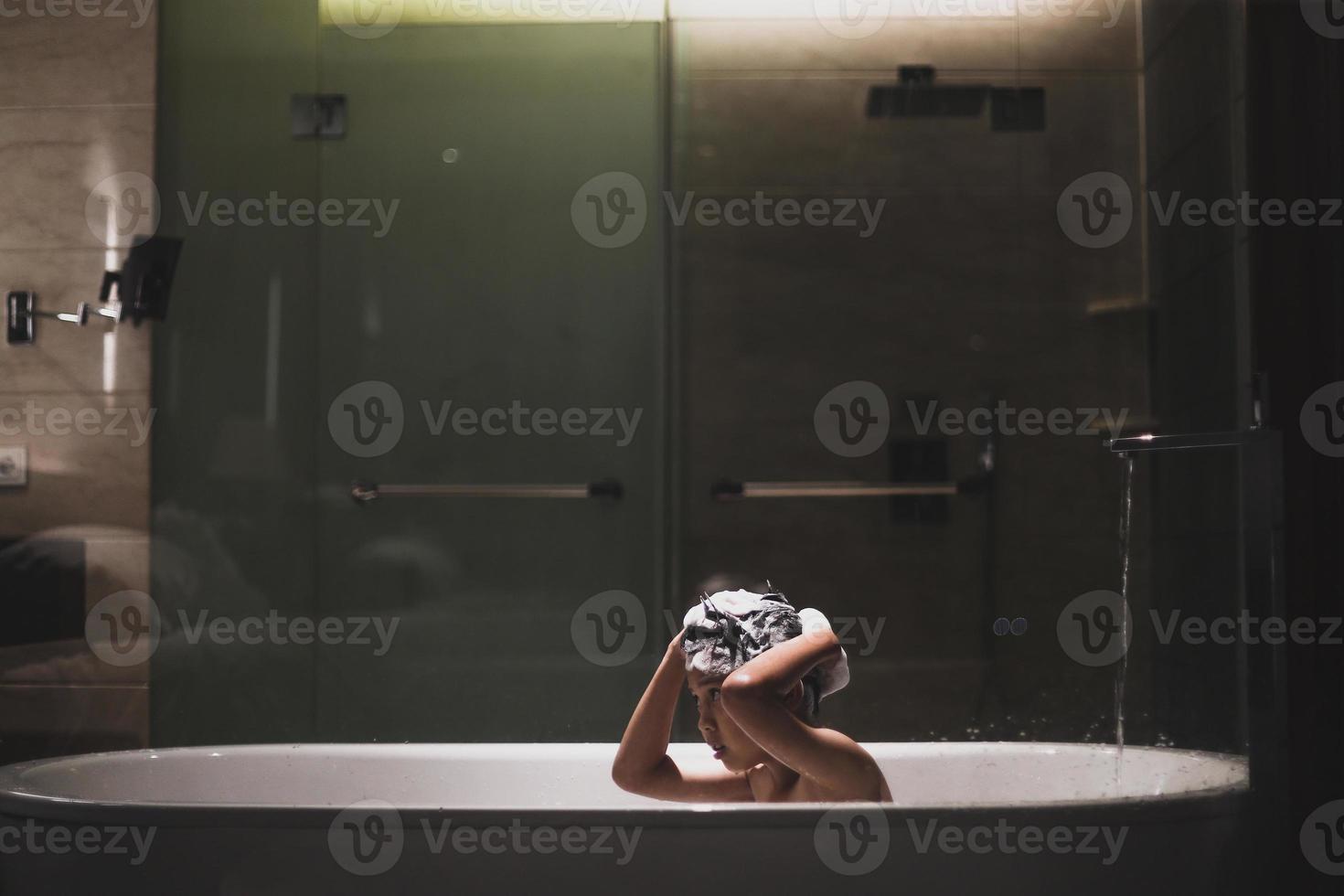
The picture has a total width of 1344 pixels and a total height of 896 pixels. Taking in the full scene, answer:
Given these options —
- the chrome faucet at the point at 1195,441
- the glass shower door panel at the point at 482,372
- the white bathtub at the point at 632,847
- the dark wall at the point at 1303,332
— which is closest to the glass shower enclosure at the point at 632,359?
the glass shower door panel at the point at 482,372

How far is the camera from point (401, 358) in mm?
2781

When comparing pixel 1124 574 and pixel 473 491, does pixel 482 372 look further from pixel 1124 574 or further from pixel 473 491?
pixel 1124 574

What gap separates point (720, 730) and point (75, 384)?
1.86m

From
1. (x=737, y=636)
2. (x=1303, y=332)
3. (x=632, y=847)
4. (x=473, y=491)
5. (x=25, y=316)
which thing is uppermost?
(x=25, y=316)

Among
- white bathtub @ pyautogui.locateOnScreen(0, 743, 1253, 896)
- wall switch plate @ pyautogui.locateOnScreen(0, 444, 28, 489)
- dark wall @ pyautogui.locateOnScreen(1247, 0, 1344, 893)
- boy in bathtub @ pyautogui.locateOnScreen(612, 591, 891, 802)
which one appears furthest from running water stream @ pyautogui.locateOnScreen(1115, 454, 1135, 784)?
wall switch plate @ pyautogui.locateOnScreen(0, 444, 28, 489)

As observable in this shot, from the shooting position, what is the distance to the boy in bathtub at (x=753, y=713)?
1.55 m

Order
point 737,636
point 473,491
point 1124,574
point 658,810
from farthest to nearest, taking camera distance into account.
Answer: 1. point 473,491
2. point 1124,574
3. point 737,636
4. point 658,810

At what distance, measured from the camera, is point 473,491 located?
2766 mm

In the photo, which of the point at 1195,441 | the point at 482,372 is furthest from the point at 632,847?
the point at 482,372

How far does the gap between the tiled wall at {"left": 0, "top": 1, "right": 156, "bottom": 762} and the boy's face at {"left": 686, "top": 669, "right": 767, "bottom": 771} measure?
1633 mm

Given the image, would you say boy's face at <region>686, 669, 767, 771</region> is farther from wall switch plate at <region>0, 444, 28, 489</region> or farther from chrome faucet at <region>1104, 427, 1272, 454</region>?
wall switch plate at <region>0, 444, 28, 489</region>

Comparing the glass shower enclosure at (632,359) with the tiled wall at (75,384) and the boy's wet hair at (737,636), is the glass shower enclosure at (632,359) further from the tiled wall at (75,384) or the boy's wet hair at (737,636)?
the boy's wet hair at (737,636)

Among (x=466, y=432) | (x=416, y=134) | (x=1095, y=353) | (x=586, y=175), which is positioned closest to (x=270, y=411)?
(x=466, y=432)

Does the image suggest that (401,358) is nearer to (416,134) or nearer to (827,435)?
(416,134)
